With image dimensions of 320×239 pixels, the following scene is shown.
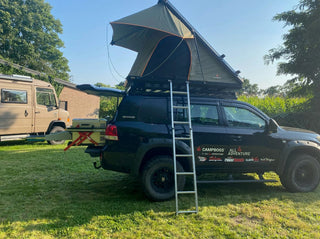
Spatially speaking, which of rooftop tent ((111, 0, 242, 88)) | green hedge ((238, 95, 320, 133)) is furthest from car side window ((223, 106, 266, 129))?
green hedge ((238, 95, 320, 133))

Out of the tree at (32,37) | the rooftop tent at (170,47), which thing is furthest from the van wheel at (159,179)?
the tree at (32,37)

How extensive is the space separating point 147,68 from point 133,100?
1217 mm

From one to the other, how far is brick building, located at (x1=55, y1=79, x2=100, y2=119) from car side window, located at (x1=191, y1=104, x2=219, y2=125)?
Result: 545 inches

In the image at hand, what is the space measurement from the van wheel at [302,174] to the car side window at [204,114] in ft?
5.97

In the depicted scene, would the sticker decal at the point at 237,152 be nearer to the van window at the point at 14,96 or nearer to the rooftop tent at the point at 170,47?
the rooftop tent at the point at 170,47

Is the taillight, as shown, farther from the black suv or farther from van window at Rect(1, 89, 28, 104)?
van window at Rect(1, 89, 28, 104)

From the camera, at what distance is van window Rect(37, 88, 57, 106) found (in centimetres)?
930

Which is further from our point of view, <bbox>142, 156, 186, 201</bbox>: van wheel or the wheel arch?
the wheel arch

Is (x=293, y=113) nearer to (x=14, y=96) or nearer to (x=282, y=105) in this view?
(x=282, y=105)

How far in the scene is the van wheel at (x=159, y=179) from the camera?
12.4 ft

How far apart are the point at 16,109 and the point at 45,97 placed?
132 cm

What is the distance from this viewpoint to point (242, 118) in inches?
175

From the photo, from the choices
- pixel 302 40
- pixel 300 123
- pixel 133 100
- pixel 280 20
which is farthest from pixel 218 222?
pixel 280 20

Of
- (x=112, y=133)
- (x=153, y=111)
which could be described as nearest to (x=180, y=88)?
(x=153, y=111)
